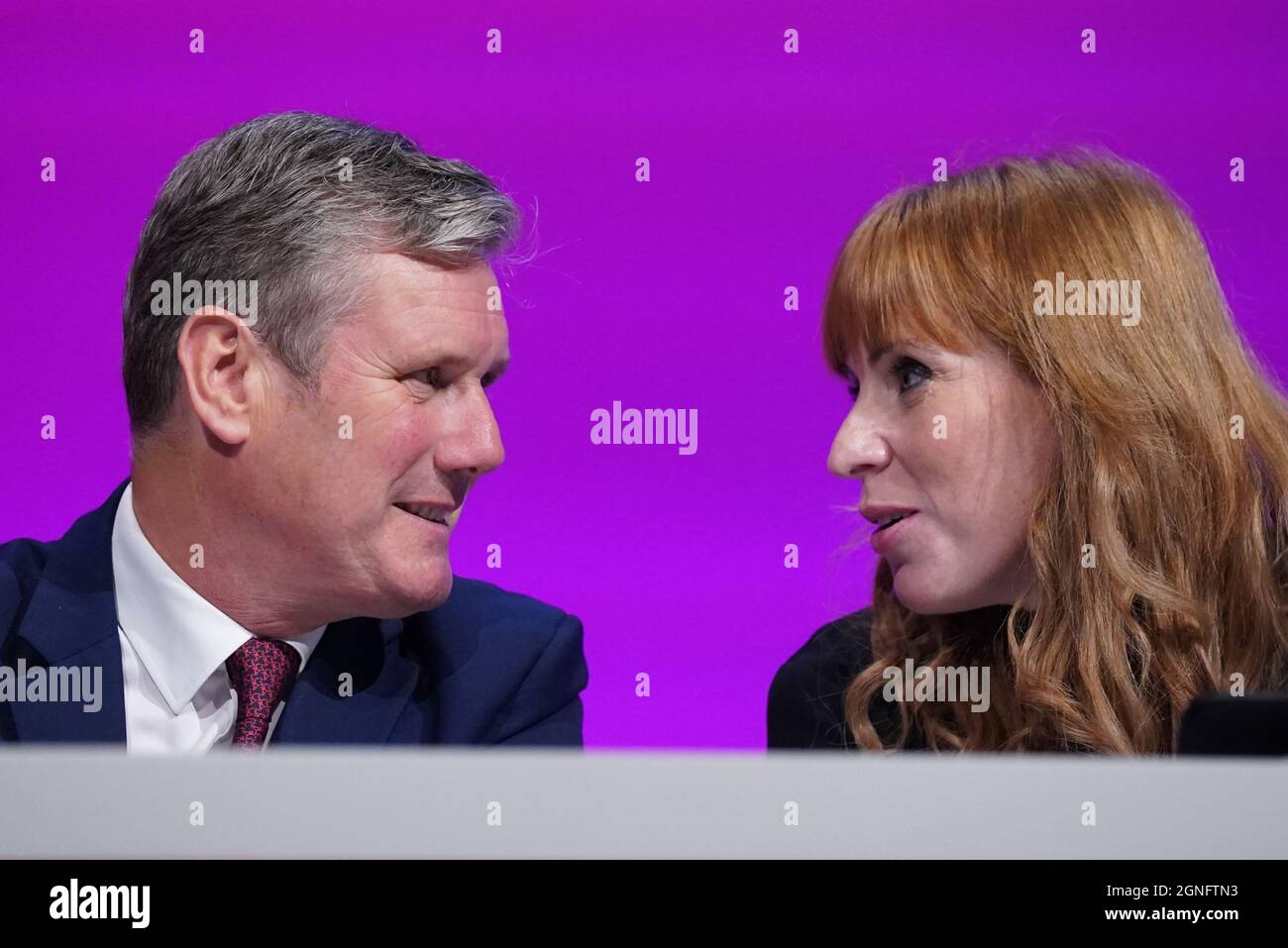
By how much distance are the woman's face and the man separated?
71 centimetres

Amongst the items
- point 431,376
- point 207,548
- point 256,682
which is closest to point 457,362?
point 431,376

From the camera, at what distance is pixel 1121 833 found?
97.7 inches

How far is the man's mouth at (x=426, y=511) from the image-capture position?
2.51m

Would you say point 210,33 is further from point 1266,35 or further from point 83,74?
point 1266,35

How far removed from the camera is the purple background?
2.64 m

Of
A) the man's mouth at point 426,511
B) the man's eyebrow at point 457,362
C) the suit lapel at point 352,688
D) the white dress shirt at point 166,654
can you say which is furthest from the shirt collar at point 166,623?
the man's eyebrow at point 457,362

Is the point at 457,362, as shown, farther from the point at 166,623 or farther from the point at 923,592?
the point at 923,592

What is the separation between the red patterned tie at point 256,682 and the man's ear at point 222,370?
371 millimetres

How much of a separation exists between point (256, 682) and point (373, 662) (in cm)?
21

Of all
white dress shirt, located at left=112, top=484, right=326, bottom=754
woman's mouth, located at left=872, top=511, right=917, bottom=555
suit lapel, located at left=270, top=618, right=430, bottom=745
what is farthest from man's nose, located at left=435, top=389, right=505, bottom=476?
woman's mouth, located at left=872, top=511, right=917, bottom=555

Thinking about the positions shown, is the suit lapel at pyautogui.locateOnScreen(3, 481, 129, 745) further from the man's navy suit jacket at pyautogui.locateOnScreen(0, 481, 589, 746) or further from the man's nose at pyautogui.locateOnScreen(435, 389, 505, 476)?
the man's nose at pyautogui.locateOnScreen(435, 389, 505, 476)

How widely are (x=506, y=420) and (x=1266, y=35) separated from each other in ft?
5.32

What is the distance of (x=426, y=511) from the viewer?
2.54 meters
